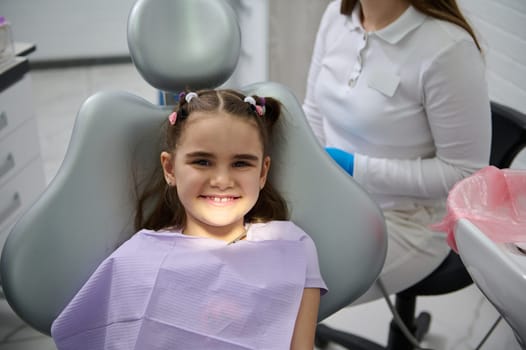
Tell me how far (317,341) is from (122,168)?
916mm

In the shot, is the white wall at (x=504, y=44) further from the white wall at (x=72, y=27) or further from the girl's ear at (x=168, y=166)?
the white wall at (x=72, y=27)

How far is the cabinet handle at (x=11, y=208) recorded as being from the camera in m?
1.79

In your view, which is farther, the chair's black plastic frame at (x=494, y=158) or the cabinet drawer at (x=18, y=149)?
the cabinet drawer at (x=18, y=149)

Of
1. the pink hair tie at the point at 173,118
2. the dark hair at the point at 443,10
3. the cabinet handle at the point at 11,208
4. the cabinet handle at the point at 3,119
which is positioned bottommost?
the cabinet handle at the point at 11,208

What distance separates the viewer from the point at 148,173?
1.08 m

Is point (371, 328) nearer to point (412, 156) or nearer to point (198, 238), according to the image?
point (412, 156)

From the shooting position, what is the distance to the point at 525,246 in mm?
866

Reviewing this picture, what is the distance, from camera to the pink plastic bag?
0.88 m

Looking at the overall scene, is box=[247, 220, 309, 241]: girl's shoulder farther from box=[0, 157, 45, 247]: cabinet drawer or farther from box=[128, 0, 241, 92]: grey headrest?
box=[0, 157, 45, 247]: cabinet drawer

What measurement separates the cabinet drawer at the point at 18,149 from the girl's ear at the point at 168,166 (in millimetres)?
898

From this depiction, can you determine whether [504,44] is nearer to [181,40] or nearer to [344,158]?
[344,158]

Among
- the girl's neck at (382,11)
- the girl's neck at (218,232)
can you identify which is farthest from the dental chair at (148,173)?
the girl's neck at (382,11)

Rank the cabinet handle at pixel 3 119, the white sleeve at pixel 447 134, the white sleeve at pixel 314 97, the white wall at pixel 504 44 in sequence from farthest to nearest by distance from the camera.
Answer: the cabinet handle at pixel 3 119
the white wall at pixel 504 44
the white sleeve at pixel 314 97
the white sleeve at pixel 447 134

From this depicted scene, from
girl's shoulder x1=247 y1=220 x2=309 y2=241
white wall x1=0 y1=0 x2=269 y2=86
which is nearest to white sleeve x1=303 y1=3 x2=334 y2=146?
girl's shoulder x1=247 y1=220 x2=309 y2=241
